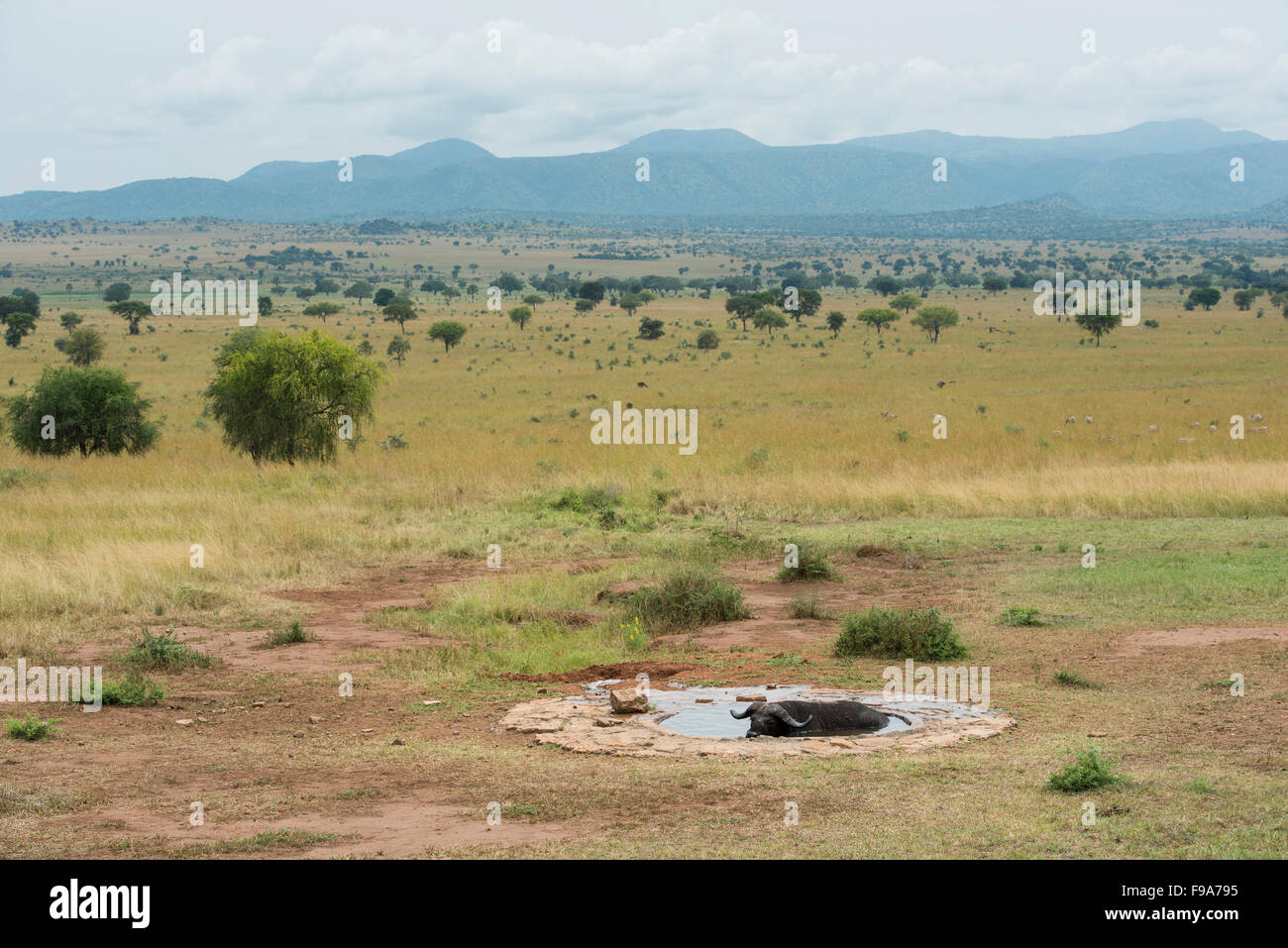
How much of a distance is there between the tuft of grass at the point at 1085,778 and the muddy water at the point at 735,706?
221 cm

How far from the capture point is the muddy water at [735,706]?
10195 mm

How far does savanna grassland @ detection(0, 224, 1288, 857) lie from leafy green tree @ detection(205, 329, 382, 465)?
1.22 metres

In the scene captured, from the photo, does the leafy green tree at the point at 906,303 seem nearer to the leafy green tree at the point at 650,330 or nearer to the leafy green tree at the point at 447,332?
the leafy green tree at the point at 650,330

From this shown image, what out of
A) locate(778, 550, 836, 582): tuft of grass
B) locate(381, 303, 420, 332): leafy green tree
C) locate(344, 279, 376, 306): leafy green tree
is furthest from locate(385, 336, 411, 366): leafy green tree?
locate(778, 550, 836, 582): tuft of grass

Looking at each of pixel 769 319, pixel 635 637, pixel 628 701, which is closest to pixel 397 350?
pixel 769 319

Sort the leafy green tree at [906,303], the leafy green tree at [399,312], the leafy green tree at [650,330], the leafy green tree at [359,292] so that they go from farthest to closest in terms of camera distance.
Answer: the leafy green tree at [359,292] → the leafy green tree at [906,303] → the leafy green tree at [399,312] → the leafy green tree at [650,330]

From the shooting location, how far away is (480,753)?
9438 millimetres

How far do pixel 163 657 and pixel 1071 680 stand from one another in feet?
29.5

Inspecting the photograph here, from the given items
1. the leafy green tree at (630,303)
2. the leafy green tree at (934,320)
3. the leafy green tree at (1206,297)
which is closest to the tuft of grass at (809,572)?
the leafy green tree at (934,320)

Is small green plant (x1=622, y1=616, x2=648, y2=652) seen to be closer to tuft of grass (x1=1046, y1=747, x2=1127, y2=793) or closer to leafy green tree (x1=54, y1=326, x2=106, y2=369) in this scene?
tuft of grass (x1=1046, y1=747, x2=1127, y2=793)

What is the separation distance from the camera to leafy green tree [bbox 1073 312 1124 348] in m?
68.9

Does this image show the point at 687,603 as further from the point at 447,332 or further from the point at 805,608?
the point at 447,332
